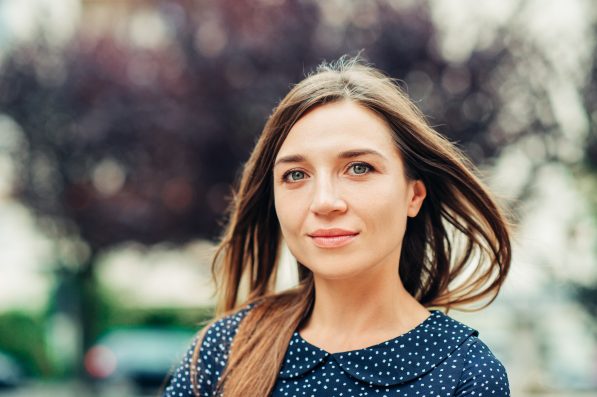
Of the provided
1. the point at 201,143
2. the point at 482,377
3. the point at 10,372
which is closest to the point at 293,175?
the point at 482,377

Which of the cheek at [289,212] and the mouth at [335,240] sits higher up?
the cheek at [289,212]

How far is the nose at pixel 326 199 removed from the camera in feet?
6.12

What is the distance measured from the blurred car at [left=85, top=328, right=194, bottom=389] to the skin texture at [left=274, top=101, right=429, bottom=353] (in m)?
9.66

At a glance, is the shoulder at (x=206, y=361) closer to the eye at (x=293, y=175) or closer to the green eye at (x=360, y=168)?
the eye at (x=293, y=175)

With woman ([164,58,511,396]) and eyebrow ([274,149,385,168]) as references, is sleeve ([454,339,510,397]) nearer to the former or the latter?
woman ([164,58,511,396])

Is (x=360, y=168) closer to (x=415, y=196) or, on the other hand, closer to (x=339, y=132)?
(x=339, y=132)

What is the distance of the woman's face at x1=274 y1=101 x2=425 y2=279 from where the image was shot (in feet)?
6.18

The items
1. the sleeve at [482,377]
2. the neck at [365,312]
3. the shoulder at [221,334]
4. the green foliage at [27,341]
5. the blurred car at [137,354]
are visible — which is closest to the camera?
the sleeve at [482,377]

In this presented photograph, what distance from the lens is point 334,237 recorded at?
1.89 meters

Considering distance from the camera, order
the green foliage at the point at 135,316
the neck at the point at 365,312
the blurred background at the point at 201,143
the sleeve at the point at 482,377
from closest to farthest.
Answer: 1. the sleeve at the point at 482,377
2. the neck at the point at 365,312
3. the blurred background at the point at 201,143
4. the green foliage at the point at 135,316

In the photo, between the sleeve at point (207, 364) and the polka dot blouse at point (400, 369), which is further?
the sleeve at point (207, 364)

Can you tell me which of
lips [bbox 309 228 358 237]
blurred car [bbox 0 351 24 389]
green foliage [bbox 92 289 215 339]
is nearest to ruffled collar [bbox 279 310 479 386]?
lips [bbox 309 228 358 237]

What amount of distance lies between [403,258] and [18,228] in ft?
44.1

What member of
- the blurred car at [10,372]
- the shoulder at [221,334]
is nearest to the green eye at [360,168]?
the shoulder at [221,334]
